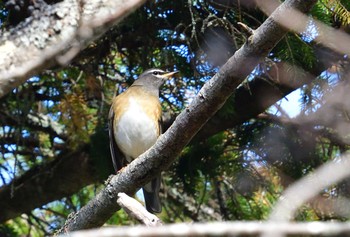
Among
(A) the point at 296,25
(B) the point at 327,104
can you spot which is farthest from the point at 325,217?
(A) the point at 296,25

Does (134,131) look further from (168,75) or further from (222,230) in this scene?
(222,230)

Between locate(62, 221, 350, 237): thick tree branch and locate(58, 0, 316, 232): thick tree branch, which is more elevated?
locate(62, 221, 350, 237): thick tree branch

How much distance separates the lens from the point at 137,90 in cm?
532

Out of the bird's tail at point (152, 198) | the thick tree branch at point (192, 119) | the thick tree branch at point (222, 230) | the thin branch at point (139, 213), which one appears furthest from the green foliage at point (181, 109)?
the thick tree branch at point (222, 230)

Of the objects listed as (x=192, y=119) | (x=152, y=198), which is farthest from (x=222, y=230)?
(x=152, y=198)

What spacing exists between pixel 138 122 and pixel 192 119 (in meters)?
2.35

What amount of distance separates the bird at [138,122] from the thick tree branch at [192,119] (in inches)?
56.9

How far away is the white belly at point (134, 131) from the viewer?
5188 mm

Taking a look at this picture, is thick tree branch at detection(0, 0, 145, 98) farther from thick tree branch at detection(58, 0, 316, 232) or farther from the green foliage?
the green foliage

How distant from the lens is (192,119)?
2.97 m

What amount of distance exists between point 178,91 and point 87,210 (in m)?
1.62

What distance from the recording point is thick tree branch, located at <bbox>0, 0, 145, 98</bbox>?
74.9 inches

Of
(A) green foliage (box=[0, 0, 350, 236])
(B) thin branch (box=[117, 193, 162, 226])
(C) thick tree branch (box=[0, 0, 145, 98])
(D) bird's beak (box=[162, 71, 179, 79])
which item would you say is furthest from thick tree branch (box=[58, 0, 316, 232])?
(D) bird's beak (box=[162, 71, 179, 79])

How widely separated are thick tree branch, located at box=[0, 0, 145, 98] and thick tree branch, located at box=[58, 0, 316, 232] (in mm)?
786
